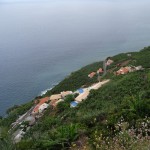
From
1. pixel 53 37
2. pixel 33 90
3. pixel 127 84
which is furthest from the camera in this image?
pixel 53 37

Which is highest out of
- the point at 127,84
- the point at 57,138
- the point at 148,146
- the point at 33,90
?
the point at 148,146

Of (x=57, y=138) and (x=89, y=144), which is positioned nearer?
(x=89, y=144)

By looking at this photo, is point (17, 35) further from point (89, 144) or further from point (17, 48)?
point (89, 144)

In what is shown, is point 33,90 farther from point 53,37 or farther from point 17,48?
point 53,37

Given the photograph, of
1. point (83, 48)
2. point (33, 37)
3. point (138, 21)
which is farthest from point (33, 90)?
point (138, 21)

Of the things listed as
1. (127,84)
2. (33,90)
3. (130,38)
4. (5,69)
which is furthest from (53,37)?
(127,84)

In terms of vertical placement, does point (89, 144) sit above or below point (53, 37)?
above

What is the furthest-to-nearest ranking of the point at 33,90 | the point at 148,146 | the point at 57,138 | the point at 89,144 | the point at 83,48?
1. the point at 83,48
2. the point at 33,90
3. the point at 57,138
4. the point at 89,144
5. the point at 148,146

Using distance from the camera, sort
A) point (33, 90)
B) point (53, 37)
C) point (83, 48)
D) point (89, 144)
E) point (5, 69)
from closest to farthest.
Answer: point (89, 144) → point (33, 90) → point (5, 69) → point (83, 48) → point (53, 37)

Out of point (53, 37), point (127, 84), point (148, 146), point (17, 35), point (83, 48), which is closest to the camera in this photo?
point (148, 146)
